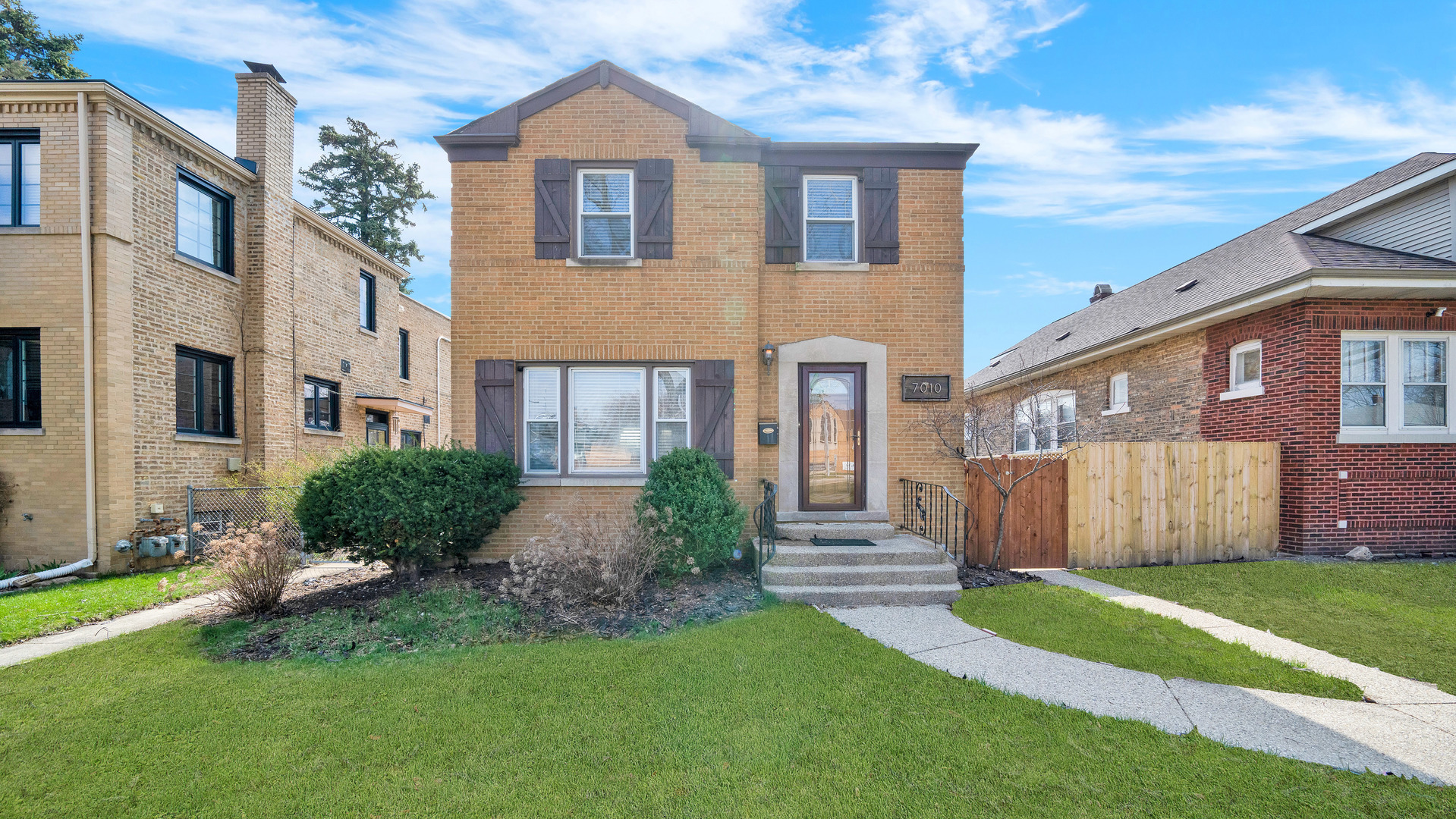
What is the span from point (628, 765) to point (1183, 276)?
646 inches

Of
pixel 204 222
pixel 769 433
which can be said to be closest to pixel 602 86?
pixel 769 433

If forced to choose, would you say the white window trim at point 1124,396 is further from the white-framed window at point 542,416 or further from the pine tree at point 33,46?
the pine tree at point 33,46

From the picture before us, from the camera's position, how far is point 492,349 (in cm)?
845

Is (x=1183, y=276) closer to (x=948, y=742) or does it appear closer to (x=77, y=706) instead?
(x=948, y=742)

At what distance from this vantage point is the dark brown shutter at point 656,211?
852 cm

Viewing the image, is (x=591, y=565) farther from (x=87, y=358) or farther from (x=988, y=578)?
(x=87, y=358)

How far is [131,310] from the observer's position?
9.15m

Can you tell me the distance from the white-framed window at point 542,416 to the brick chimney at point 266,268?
250 inches

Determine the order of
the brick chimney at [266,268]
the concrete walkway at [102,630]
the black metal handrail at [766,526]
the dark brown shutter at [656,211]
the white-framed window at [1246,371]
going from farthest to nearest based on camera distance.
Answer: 1. the brick chimney at [266,268]
2. the white-framed window at [1246,371]
3. the dark brown shutter at [656,211]
4. the black metal handrail at [766,526]
5. the concrete walkway at [102,630]

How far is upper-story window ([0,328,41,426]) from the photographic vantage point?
29.5ft

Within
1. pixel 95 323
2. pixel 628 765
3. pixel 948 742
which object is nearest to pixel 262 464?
pixel 95 323

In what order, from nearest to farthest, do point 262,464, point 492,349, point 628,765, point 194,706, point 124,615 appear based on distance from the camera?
point 628,765, point 194,706, point 124,615, point 492,349, point 262,464

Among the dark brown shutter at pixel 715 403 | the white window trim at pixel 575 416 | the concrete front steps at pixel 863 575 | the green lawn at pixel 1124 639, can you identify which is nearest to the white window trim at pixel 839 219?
the dark brown shutter at pixel 715 403

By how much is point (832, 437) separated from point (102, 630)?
27.3ft
